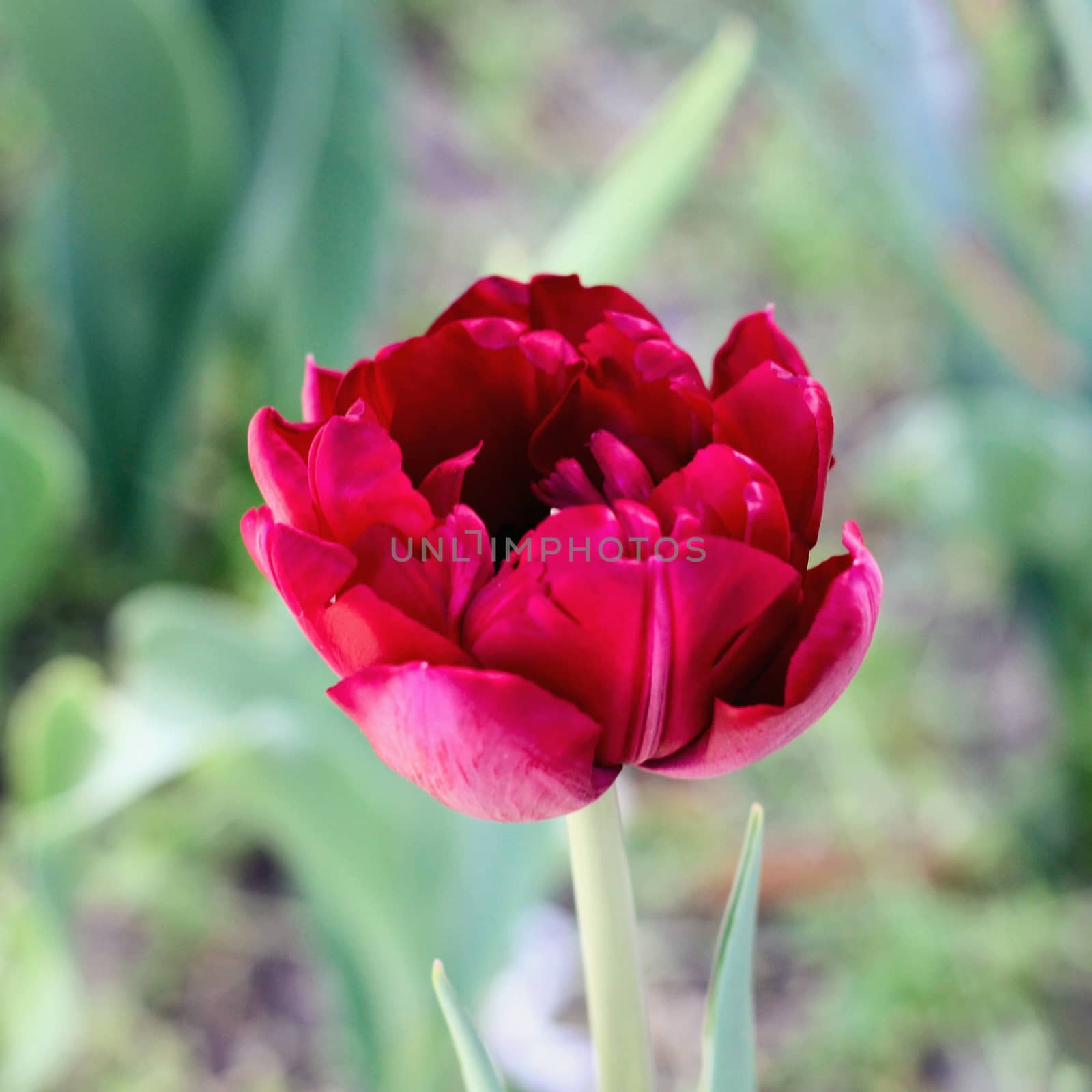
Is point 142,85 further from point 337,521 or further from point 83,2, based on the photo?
point 337,521

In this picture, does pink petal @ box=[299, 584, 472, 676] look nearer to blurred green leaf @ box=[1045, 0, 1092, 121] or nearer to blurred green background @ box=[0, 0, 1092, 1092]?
blurred green background @ box=[0, 0, 1092, 1092]

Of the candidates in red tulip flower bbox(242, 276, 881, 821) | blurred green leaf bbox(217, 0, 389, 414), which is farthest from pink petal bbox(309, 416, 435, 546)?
blurred green leaf bbox(217, 0, 389, 414)

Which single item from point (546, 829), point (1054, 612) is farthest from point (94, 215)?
point (1054, 612)

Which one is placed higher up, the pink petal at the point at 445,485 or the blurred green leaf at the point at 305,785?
the pink petal at the point at 445,485

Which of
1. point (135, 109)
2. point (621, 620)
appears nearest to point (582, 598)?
point (621, 620)

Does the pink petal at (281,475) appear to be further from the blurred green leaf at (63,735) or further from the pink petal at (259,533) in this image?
the blurred green leaf at (63,735)

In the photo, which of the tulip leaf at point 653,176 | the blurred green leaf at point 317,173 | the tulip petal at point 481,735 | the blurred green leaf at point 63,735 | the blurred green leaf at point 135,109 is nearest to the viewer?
the tulip petal at point 481,735

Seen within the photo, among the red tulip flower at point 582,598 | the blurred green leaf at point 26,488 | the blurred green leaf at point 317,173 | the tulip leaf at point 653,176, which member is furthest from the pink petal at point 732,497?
the blurred green leaf at point 317,173
